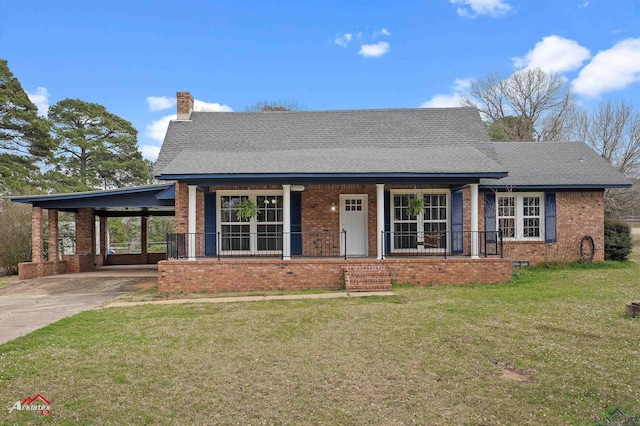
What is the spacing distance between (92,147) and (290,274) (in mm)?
22669

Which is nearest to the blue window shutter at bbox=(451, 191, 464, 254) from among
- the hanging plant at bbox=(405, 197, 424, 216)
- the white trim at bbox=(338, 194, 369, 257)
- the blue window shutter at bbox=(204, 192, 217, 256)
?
the hanging plant at bbox=(405, 197, 424, 216)

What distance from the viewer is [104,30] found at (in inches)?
801

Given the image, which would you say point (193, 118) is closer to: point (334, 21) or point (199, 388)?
point (334, 21)

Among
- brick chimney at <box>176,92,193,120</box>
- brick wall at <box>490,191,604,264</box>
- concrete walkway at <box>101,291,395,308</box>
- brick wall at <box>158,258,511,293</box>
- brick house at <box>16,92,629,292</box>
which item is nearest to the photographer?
concrete walkway at <box>101,291,395,308</box>

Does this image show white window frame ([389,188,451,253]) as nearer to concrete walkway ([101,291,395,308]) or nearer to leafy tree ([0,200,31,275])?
concrete walkway ([101,291,395,308])

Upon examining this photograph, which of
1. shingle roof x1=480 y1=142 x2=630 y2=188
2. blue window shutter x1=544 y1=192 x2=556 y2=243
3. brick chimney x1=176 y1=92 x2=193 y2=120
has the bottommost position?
blue window shutter x1=544 y1=192 x2=556 y2=243

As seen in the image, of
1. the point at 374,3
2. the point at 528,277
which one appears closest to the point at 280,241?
the point at 528,277

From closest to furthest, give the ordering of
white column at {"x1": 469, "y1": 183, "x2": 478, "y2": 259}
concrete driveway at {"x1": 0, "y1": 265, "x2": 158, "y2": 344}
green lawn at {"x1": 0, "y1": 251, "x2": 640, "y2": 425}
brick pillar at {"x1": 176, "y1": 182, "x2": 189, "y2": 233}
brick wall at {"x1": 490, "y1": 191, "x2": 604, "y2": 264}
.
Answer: green lawn at {"x1": 0, "y1": 251, "x2": 640, "y2": 425} → concrete driveway at {"x1": 0, "y1": 265, "x2": 158, "y2": 344} → white column at {"x1": 469, "y1": 183, "x2": 478, "y2": 259} → brick pillar at {"x1": 176, "y1": 182, "x2": 189, "y2": 233} → brick wall at {"x1": 490, "y1": 191, "x2": 604, "y2": 264}

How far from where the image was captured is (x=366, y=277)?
10.7 m

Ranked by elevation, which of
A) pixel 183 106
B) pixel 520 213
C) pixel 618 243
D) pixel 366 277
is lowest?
pixel 366 277

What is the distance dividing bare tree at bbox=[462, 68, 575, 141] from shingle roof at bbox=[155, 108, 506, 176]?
19227mm

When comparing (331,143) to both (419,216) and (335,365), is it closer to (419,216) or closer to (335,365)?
(419,216)

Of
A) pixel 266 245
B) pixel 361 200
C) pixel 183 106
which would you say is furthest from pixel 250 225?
pixel 183 106

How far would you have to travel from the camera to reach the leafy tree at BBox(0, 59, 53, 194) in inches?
884
